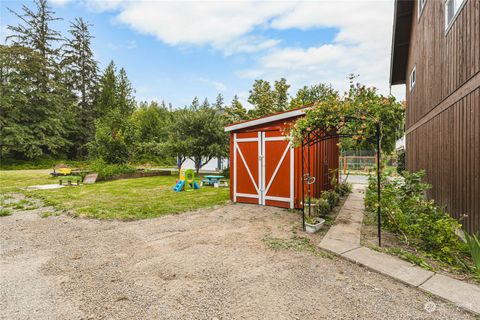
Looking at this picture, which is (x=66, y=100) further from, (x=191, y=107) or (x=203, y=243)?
(x=203, y=243)

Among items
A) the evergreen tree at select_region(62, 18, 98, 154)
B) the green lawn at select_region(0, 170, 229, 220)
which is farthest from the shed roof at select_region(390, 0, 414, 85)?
the evergreen tree at select_region(62, 18, 98, 154)

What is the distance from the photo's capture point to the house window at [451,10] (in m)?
Result: 4.10

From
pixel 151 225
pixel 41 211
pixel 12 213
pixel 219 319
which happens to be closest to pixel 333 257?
pixel 219 319

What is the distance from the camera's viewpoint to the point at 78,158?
25.8 metres

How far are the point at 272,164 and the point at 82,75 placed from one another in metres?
30.4

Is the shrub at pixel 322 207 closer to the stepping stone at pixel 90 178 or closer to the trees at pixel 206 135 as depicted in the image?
the trees at pixel 206 135

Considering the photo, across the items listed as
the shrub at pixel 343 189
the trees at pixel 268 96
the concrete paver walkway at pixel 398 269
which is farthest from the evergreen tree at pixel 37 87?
the concrete paver walkway at pixel 398 269

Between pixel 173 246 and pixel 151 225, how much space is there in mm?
1327

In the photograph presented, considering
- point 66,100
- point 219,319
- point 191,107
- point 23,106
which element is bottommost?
point 219,319

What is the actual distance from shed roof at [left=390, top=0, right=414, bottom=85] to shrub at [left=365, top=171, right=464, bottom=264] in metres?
7.58

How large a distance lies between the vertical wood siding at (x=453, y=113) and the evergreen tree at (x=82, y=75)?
29566 millimetres

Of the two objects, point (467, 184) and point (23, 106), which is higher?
point (23, 106)

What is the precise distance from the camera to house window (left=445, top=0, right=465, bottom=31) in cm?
410

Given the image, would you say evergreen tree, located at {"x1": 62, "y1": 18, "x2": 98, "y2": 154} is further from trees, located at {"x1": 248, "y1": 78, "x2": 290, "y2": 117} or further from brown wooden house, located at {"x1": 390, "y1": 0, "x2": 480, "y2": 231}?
brown wooden house, located at {"x1": 390, "y1": 0, "x2": 480, "y2": 231}
